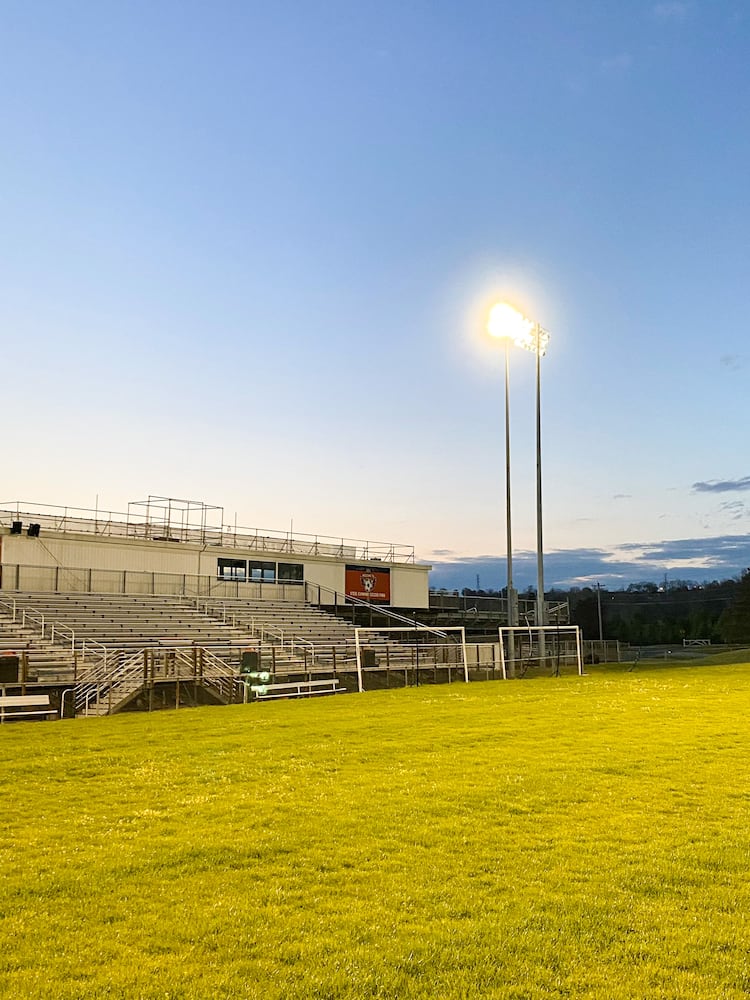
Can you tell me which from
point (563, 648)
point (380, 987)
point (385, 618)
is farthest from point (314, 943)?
point (385, 618)

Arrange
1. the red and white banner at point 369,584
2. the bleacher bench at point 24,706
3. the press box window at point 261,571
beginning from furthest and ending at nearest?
1. the red and white banner at point 369,584
2. the press box window at point 261,571
3. the bleacher bench at point 24,706

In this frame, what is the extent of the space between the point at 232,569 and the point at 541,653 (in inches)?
903

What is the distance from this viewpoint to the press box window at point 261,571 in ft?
169

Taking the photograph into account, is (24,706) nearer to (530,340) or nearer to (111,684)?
(111,684)

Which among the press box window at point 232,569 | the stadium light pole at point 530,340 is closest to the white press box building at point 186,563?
the press box window at point 232,569

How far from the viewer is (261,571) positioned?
52.0 m

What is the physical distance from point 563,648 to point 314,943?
33.1m

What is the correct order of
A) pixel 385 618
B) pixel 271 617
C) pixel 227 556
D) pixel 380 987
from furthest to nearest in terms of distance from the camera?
pixel 385 618
pixel 227 556
pixel 271 617
pixel 380 987

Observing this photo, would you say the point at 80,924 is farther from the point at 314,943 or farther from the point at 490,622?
the point at 490,622

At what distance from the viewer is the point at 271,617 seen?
141ft

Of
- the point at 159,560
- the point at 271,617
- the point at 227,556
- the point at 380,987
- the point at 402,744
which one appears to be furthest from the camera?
the point at 227,556

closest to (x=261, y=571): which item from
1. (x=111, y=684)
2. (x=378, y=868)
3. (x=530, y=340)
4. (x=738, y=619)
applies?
(x=530, y=340)

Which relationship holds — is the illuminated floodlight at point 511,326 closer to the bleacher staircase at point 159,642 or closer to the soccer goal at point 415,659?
the soccer goal at point 415,659

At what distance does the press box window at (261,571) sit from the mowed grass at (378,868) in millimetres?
37494
